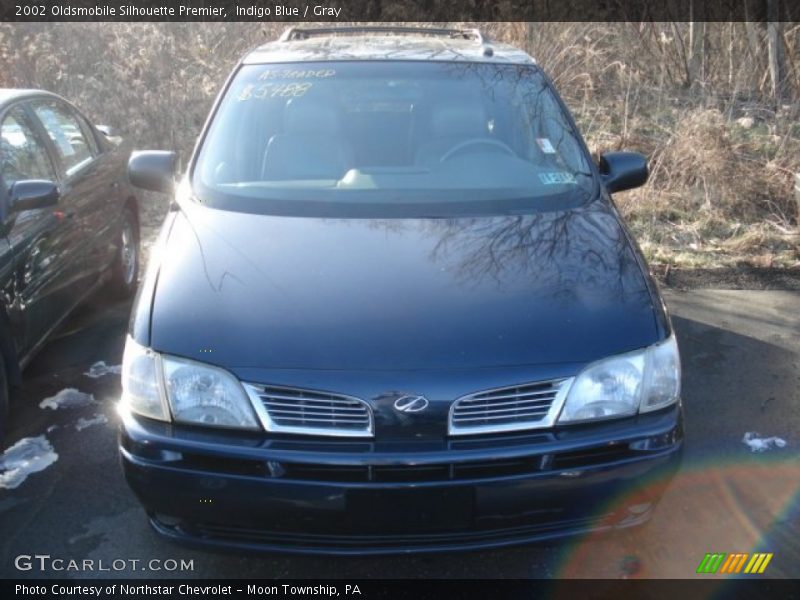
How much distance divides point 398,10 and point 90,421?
890 centimetres

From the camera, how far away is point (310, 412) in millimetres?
2527

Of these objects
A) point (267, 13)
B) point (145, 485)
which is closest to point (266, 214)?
point (145, 485)

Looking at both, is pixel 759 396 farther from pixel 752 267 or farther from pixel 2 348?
pixel 2 348

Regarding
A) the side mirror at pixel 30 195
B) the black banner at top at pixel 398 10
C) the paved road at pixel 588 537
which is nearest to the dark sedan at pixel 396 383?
the paved road at pixel 588 537

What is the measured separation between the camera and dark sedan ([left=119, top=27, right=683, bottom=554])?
2.51 metres

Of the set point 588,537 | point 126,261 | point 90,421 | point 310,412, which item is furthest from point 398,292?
point 126,261

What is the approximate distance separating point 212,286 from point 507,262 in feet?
3.50

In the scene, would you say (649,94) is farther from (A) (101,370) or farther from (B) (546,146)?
(A) (101,370)

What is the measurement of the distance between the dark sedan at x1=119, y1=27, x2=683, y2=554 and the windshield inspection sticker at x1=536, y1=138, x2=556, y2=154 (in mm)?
718

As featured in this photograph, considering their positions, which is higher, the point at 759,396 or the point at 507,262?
the point at 507,262

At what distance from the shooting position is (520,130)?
161 inches

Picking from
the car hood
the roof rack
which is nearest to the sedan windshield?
the car hood

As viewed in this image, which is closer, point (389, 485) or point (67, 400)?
point (389, 485)

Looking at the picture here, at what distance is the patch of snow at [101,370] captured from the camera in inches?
184
